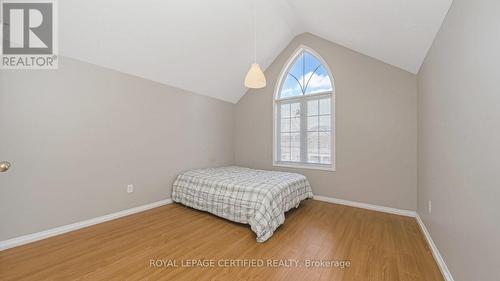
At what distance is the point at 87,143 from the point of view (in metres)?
2.42

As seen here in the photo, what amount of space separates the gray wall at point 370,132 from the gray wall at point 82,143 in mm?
2672

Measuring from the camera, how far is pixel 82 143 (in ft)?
7.83

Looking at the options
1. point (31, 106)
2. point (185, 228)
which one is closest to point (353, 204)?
point (185, 228)

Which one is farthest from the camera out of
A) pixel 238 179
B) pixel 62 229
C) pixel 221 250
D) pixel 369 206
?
pixel 369 206

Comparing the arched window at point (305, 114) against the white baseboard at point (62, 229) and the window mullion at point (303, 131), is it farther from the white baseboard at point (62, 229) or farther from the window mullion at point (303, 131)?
the white baseboard at point (62, 229)

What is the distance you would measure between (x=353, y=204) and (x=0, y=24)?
4892 millimetres

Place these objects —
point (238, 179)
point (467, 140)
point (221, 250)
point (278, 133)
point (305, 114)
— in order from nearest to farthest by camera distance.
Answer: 1. point (467, 140)
2. point (221, 250)
3. point (238, 179)
4. point (305, 114)
5. point (278, 133)

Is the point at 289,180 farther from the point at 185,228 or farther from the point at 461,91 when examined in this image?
the point at 461,91

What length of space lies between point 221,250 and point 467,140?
2.13 m

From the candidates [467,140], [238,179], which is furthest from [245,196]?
[467,140]

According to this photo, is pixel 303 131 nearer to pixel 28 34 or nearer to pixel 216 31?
pixel 216 31

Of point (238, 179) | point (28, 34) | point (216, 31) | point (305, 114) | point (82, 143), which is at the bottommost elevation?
point (238, 179)

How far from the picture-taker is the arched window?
140 inches

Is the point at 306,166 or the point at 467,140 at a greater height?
the point at 467,140
